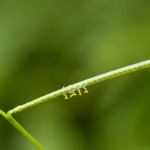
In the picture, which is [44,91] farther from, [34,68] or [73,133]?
[73,133]

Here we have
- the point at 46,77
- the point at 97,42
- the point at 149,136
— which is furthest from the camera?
the point at 46,77

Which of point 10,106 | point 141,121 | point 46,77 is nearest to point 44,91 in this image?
point 46,77

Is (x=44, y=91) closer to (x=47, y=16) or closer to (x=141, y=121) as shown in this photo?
(x=47, y=16)

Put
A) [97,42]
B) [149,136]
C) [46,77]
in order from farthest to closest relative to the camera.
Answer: [46,77] → [97,42] → [149,136]

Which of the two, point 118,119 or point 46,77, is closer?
point 118,119

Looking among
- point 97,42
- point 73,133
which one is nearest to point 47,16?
point 97,42

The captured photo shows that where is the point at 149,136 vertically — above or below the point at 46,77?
below

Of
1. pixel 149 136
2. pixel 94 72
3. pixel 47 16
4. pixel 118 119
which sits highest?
pixel 47 16
